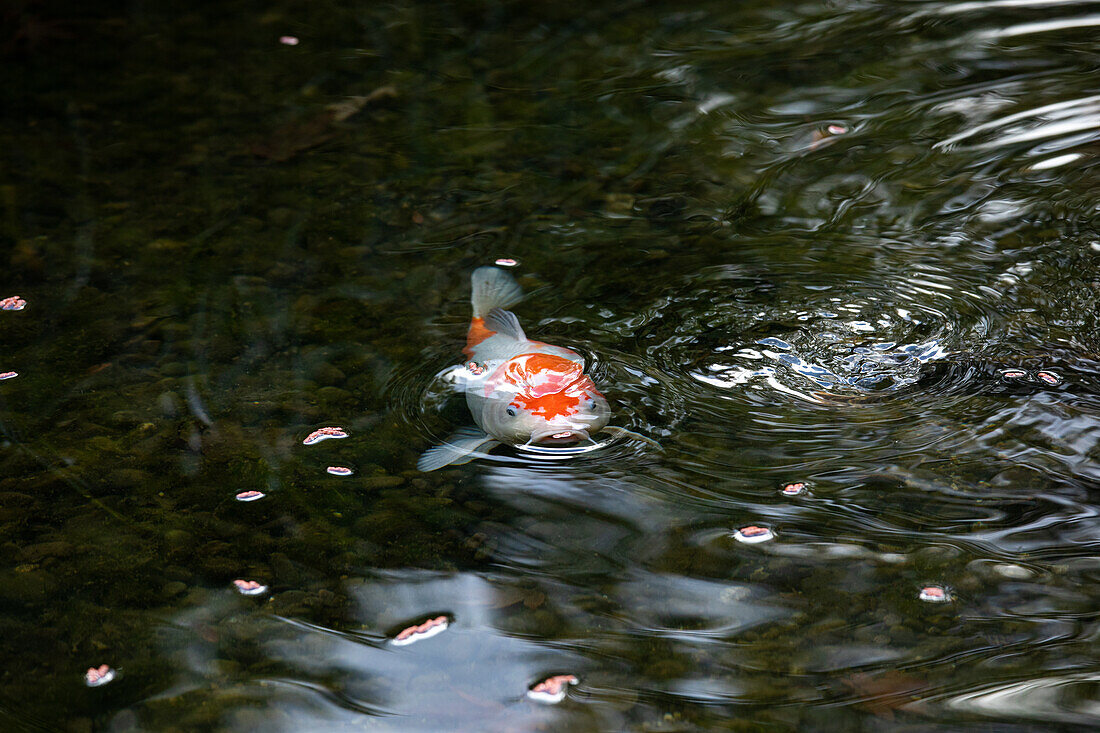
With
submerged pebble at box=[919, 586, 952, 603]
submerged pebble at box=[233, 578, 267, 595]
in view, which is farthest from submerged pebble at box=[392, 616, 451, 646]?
submerged pebble at box=[919, 586, 952, 603]

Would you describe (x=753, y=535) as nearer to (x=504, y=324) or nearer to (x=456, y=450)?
(x=456, y=450)

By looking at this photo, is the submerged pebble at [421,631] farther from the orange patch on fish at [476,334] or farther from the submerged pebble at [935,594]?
the submerged pebble at [935,594]

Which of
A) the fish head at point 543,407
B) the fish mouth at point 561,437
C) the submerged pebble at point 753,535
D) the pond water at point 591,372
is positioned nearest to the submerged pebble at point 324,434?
the pond water at point 591,372

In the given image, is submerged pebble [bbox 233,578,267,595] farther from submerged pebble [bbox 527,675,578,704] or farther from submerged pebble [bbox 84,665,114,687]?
submerged pebble [bbox 527,675,578,704]

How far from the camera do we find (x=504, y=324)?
10.2 feet

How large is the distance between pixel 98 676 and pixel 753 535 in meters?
1.63

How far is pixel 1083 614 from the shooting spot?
86.5 inches

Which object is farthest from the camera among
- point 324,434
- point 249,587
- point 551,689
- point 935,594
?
point 324,434

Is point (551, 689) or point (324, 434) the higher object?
point (324, 434)

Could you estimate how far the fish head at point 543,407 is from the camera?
272 cm

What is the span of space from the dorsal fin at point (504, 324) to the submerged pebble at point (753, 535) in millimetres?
980

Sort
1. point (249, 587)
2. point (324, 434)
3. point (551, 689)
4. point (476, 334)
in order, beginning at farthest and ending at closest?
point (476, 334)
point (324, 434)
point (249, 587)
point (551, 689)

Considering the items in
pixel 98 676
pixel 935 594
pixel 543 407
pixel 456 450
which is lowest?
pixel 98 676

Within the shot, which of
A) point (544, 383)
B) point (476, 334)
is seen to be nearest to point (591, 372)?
point (544, 383)
